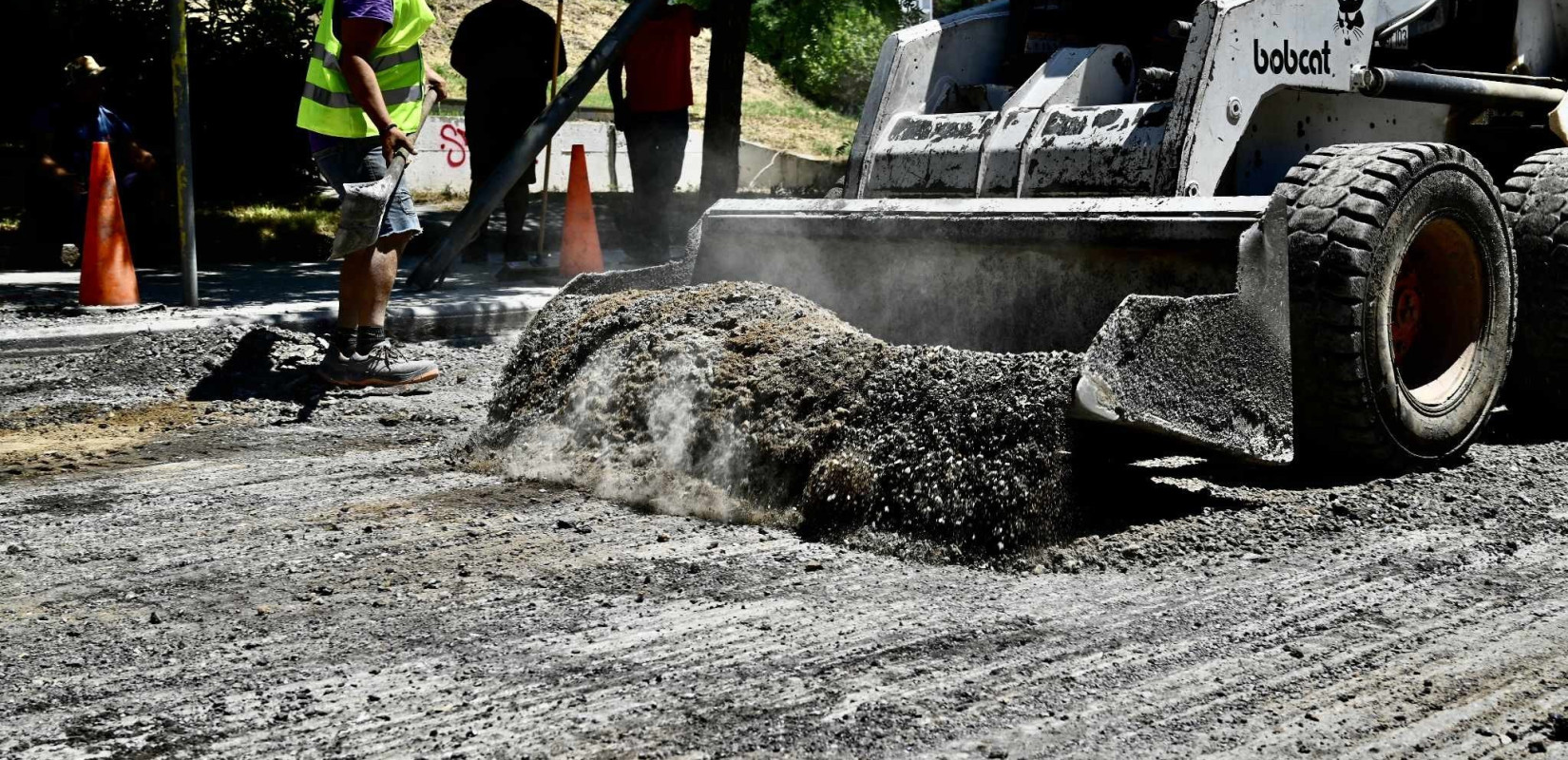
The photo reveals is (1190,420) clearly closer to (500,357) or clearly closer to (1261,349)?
(1261,349)

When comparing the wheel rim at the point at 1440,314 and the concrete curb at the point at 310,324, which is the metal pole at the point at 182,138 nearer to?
the concrete curb at the point at 310,324

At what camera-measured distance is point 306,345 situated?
724cm

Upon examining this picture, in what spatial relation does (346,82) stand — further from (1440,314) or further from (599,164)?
(599,164)

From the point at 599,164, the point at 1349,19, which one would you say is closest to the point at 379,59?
the point at 1349,19

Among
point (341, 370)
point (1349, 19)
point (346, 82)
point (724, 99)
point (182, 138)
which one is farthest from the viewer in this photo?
point (724, 99)

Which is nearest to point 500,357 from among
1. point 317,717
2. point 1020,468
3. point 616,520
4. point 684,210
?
point 616,520

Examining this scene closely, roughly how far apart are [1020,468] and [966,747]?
1.35 m

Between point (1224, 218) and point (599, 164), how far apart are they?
12.3 meters

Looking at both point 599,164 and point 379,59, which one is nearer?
point 379,59

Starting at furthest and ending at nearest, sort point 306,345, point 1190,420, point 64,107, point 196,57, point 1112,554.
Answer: point 196,57 → point 64,107 → point 306,345 → point 1190,420 → point 1112,554

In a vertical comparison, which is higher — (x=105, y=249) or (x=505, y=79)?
(x=505, y=79)

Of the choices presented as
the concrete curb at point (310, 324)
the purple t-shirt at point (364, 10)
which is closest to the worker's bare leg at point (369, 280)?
the purple t-shirt at point (364, 10)

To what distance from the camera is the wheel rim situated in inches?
193

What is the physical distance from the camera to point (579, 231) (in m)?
10.4
